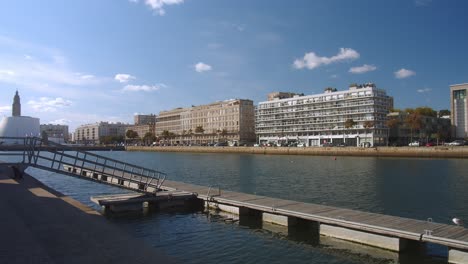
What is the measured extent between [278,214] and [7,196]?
14.5 m

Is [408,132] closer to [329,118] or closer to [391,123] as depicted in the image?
[391,123]

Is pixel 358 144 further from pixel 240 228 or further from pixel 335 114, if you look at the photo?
pixel 240 228

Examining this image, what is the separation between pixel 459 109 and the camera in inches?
5950

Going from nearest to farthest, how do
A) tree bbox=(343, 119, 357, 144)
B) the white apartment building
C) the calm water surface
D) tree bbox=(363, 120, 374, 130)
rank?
the calm water surface < tree bbox=(363, 120, 374, 130) < the white apartment building < tree bbox=(343, 119, 357, 144)

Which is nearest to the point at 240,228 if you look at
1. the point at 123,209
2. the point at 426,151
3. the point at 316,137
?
the point at 123,209

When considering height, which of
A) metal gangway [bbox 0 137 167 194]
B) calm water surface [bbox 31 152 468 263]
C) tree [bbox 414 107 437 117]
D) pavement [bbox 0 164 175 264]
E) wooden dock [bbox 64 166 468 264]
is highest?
tree [bbox 414 107 437 117]

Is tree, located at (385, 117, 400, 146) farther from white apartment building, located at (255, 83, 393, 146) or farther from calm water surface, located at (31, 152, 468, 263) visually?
calm water surface, located at (31, 152, 468, 263)

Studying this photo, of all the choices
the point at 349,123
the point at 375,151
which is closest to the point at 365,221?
the point at 375,151

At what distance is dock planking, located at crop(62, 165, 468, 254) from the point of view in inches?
616

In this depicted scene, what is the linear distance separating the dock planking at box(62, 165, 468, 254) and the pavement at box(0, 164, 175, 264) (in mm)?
9297

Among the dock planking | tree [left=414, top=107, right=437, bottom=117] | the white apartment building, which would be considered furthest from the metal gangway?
tree [left=414, top=107, right=437, bottom=117]

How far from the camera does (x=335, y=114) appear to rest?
15675cm

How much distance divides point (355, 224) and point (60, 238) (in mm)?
12407

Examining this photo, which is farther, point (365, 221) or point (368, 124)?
point (368, 124)
